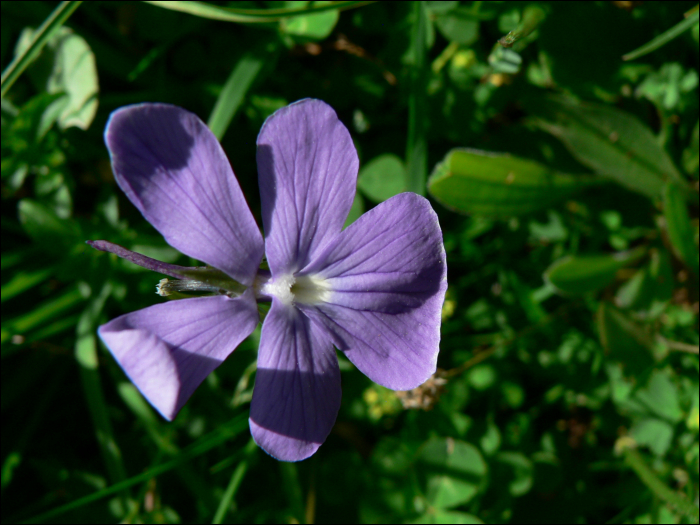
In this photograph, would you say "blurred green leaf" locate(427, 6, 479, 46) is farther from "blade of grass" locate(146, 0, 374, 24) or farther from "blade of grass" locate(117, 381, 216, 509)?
"blade of grass" locate(117, 381, 216, 509)

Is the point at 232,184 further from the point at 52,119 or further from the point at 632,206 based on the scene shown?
the point at 632,206

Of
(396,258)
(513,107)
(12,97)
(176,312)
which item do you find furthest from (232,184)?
(513,107)

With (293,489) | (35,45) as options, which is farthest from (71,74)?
(293,489)

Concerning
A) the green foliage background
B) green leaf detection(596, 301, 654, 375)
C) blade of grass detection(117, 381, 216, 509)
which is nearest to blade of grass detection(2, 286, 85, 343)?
the green foliage background

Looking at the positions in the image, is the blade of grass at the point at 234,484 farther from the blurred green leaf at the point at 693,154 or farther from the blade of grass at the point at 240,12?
the blurred green leaf at the point at 693,154

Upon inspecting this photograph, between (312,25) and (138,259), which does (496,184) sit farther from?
(138,259)

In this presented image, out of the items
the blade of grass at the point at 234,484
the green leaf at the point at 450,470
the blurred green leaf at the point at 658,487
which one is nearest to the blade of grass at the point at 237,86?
the blade of grass at the point at 234,484
